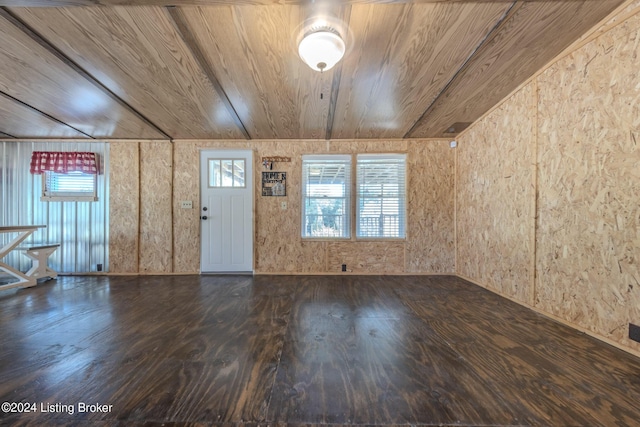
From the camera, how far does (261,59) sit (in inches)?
78.8

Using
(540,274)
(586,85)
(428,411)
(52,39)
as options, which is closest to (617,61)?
(586,85)

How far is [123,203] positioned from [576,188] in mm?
6109

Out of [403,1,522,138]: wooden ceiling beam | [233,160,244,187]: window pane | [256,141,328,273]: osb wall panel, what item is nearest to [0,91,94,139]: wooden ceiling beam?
[233,160,244,187]: window pane

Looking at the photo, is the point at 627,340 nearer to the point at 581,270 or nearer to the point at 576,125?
the point at 581,270

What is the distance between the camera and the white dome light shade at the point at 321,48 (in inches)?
66.7

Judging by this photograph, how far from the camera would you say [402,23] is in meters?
1.67

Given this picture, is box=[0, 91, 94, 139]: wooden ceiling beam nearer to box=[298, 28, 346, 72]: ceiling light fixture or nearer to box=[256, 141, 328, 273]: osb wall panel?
box=[256, 141, 328, 273]: osb wall panel

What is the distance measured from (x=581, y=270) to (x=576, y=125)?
4.29ft

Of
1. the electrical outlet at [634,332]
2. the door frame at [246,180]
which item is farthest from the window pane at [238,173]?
the electrical outlet at [634,332]

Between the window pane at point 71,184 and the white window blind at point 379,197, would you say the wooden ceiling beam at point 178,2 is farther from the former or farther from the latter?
the window pane at point 71,184

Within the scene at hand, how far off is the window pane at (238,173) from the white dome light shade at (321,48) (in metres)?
2.59

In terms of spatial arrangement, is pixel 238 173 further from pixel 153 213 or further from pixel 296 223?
pixel 153 213

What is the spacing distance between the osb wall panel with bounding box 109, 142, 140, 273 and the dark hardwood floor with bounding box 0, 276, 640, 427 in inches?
49.6

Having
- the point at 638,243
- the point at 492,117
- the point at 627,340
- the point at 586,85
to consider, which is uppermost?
the point at 492,117
